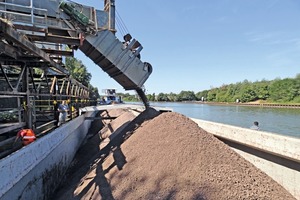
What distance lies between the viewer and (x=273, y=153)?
4.96 metres

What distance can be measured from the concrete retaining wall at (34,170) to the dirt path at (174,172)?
0.58 metres

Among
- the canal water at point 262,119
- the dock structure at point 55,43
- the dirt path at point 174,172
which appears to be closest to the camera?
the dirt path at point 174,172

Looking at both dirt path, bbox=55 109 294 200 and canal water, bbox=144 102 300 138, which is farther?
canal water, bbox=144 102 300 138

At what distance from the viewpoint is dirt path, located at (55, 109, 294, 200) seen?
390 centimetres

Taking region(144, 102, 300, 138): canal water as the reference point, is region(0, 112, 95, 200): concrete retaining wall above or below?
above

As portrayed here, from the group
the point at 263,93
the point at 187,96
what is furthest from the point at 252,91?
the point at 187,96

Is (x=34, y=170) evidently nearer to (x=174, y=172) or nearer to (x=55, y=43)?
(x=174, y=172)

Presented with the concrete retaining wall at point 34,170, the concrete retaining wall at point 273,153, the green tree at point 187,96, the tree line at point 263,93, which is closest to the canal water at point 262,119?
the concrete retaining wall at point 34,170

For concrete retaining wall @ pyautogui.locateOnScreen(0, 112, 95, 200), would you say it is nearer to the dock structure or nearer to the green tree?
the dock structure

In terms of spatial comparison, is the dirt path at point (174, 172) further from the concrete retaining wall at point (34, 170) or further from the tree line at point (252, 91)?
the tree line at point (252, 91)

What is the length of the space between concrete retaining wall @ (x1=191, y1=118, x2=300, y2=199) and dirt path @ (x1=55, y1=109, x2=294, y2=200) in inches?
18.7

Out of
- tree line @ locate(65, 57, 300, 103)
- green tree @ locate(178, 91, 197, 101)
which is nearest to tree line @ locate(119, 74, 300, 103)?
tree line @ locate(65, 57, 300, 103)

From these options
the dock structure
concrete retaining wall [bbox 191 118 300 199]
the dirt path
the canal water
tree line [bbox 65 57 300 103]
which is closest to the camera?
the dirt path

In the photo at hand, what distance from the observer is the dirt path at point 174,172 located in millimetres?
3904
